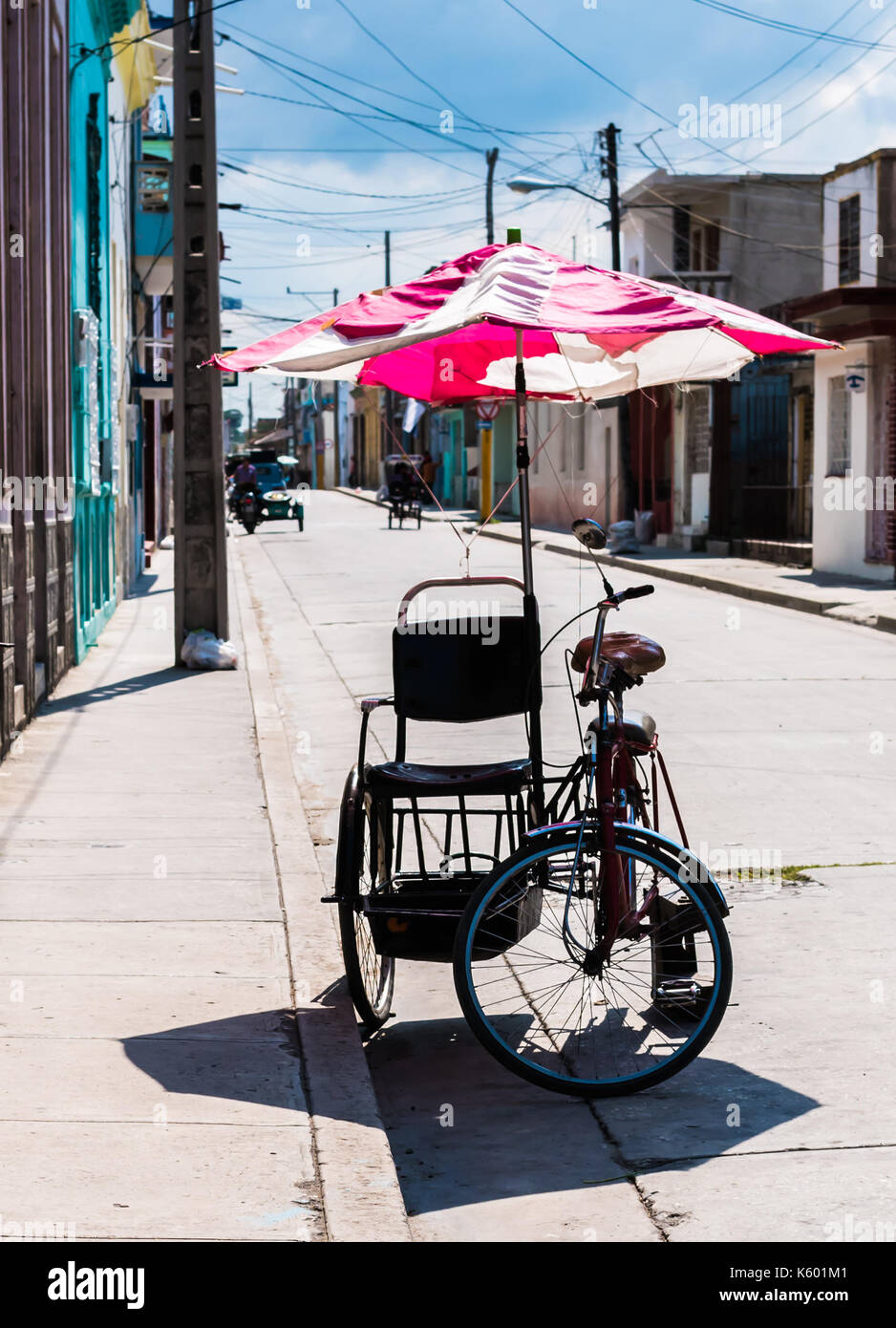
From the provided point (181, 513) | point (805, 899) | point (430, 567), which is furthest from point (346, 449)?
point (805, 899)

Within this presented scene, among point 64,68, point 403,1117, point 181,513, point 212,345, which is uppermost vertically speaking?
point 64,68

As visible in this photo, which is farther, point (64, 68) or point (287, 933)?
point (64, 68)

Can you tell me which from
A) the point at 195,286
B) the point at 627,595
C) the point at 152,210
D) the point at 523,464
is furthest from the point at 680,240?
the point at 627,595

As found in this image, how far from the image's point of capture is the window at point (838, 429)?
85.1 ft

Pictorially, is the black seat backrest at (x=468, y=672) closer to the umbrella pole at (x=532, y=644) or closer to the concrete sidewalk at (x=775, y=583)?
the umbrella pole at (x=532, y=644)

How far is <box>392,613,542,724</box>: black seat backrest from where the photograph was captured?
18.9ft

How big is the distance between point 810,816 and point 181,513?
24.7 feet

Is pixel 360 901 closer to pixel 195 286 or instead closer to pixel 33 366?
pixel 33 366

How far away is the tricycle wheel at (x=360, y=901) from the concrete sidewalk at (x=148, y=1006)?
0.28m

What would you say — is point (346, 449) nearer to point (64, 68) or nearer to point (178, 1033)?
point (64, 68)

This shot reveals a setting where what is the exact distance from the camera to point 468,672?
579cm

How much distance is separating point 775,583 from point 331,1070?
65.7 feet

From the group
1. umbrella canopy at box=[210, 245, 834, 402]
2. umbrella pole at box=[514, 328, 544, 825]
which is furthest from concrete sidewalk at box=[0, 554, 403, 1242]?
umbrella canopy at box=[210, 245, 834, 402]

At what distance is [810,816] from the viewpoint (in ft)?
28.2
